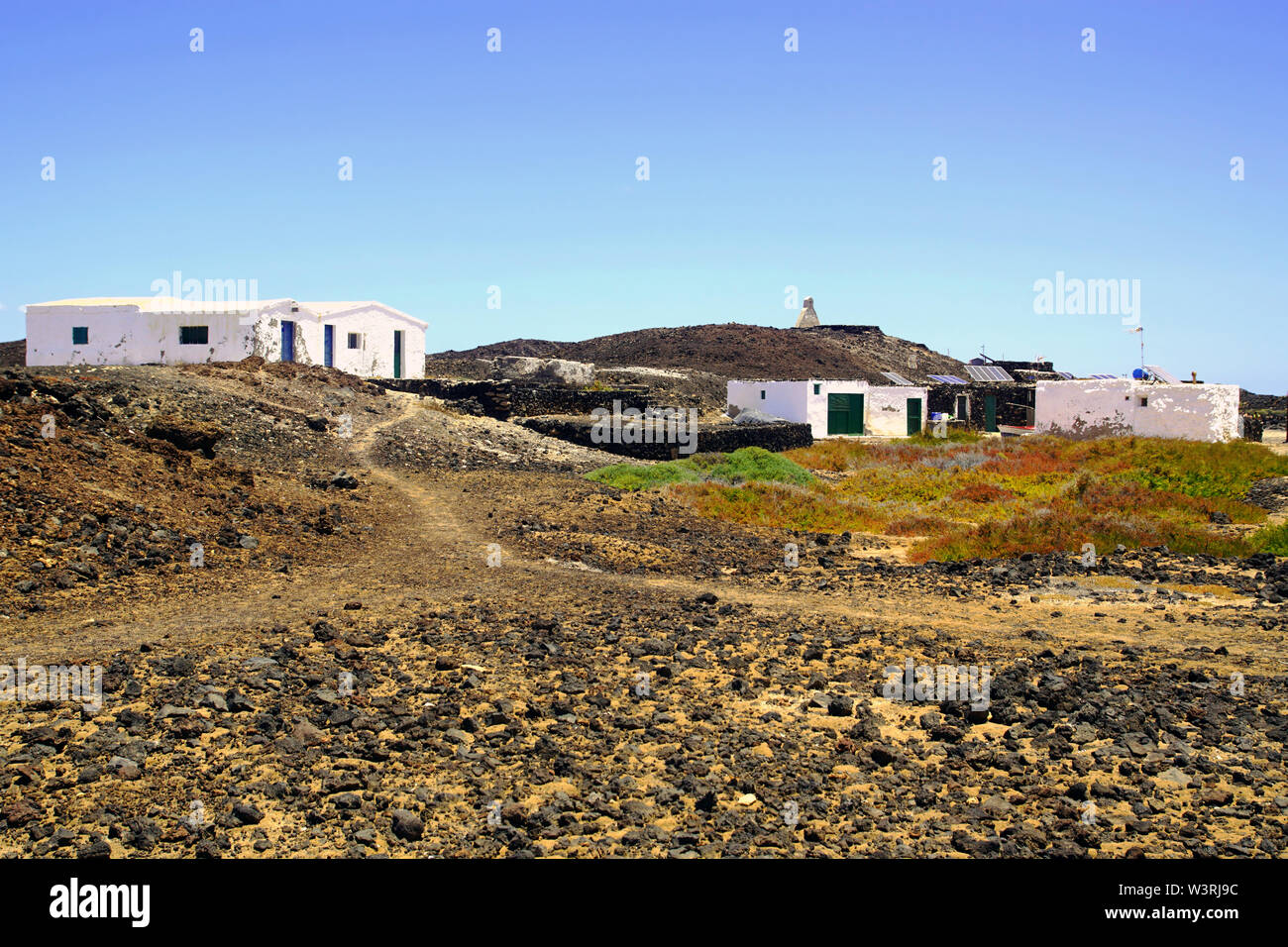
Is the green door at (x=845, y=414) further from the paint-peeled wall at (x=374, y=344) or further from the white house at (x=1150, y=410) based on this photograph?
the paint-peeled wall at (x=374, y=344)

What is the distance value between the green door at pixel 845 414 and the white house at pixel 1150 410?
6.62m

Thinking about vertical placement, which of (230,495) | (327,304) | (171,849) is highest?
(327,304)

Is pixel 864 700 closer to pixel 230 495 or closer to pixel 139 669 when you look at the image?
pixel 139 669

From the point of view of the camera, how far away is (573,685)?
725cm

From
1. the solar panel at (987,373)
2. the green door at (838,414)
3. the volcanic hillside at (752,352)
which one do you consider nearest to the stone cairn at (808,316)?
the volcanic hillside at (752,352)

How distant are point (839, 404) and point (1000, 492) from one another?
57.6 feet

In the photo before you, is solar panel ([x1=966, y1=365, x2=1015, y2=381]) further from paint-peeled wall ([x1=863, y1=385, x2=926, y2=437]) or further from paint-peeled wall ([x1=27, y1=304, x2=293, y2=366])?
paint-peeled wall ([x1=27, y1=304, x2=293, y2=366])

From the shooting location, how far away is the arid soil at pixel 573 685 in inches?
199

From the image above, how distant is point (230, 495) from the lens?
44.0ft

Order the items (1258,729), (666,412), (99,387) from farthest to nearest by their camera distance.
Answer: (666,412) → (99,387) → (1258,729)

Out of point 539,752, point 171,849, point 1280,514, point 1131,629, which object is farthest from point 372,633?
point 1280,514

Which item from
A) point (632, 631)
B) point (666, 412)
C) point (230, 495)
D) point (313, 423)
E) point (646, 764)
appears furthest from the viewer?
point (666, 412)

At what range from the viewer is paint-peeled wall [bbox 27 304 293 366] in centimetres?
2748

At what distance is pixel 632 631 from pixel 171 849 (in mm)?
4808
